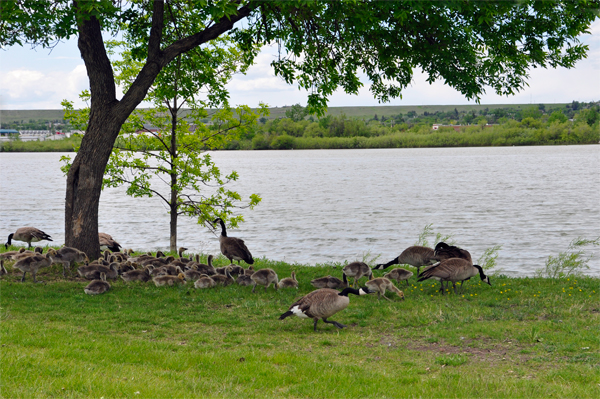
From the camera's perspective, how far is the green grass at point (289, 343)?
260 inches

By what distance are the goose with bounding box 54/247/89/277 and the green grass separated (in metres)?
0.53

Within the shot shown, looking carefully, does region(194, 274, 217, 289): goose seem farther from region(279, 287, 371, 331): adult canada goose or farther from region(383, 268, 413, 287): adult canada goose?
region(383, 268, 413, 287): adult canada goose

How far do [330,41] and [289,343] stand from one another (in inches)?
378

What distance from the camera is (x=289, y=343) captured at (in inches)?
359

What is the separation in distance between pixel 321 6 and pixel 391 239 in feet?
54.9

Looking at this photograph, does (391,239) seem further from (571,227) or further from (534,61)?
(534,61)

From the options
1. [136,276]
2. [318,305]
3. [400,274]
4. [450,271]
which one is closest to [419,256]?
[400,274]

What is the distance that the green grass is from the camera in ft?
21.7

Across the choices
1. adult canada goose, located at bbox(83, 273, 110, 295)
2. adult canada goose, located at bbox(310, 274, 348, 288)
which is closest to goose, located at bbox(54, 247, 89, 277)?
adult canada goose, located at bbox(83, 273, 110, 295)

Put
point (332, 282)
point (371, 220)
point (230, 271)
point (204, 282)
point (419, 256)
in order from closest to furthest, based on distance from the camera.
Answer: point (332, 282)
point (204, 282)
point (419, 256)
point (230, 271)
point (371, 220)

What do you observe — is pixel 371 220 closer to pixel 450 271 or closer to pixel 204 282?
pixel 204 282

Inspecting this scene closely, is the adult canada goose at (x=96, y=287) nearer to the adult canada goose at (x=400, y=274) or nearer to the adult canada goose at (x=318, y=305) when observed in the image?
the adult canada goose at (x=318, y=305)

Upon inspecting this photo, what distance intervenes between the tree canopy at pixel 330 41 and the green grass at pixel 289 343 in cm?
399

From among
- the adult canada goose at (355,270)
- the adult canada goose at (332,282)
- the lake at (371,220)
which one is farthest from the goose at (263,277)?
the lake at (371,220)
